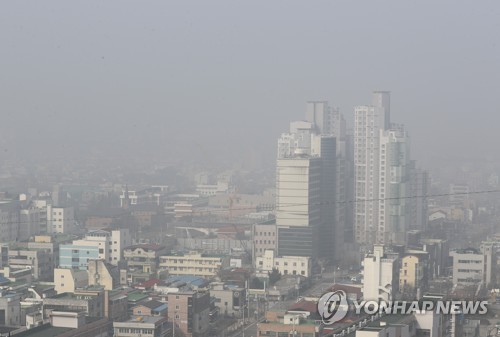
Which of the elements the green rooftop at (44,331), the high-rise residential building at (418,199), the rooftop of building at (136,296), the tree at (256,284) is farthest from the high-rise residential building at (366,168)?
the green rooftop at (44,331)

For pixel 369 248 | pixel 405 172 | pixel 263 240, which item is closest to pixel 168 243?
pixel 263 240

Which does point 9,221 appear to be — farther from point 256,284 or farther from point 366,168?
point 366,168

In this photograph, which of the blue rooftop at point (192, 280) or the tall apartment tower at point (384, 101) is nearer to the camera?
the blue rooftop at point (192, 280)

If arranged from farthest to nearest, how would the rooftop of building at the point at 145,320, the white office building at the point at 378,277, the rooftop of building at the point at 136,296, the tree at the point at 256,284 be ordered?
the tree at the point at 256,284
the white office building at the point at 378,277
the rooftop of building at the point at 136,296
the rooftop of building at the point at 145,320

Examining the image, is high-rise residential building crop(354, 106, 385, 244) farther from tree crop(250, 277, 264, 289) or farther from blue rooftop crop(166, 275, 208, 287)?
blue rooftop crop(166, 275, 208, 287)

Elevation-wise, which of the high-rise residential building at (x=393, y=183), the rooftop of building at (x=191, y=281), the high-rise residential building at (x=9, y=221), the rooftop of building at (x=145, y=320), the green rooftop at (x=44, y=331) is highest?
the high-rise residential building at (x=393, y=183)

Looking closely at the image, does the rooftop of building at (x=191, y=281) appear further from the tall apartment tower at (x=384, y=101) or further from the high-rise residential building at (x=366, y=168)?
the tall apartment tower at (x=384, y=101)

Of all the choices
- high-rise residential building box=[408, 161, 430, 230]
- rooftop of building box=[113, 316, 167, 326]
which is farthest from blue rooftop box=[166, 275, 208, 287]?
high-rise residential building box=[408, 161, 430, 230]

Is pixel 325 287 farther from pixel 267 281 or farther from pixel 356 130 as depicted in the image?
pixel 356 130

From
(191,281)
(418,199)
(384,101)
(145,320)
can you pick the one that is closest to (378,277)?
(191,281)
